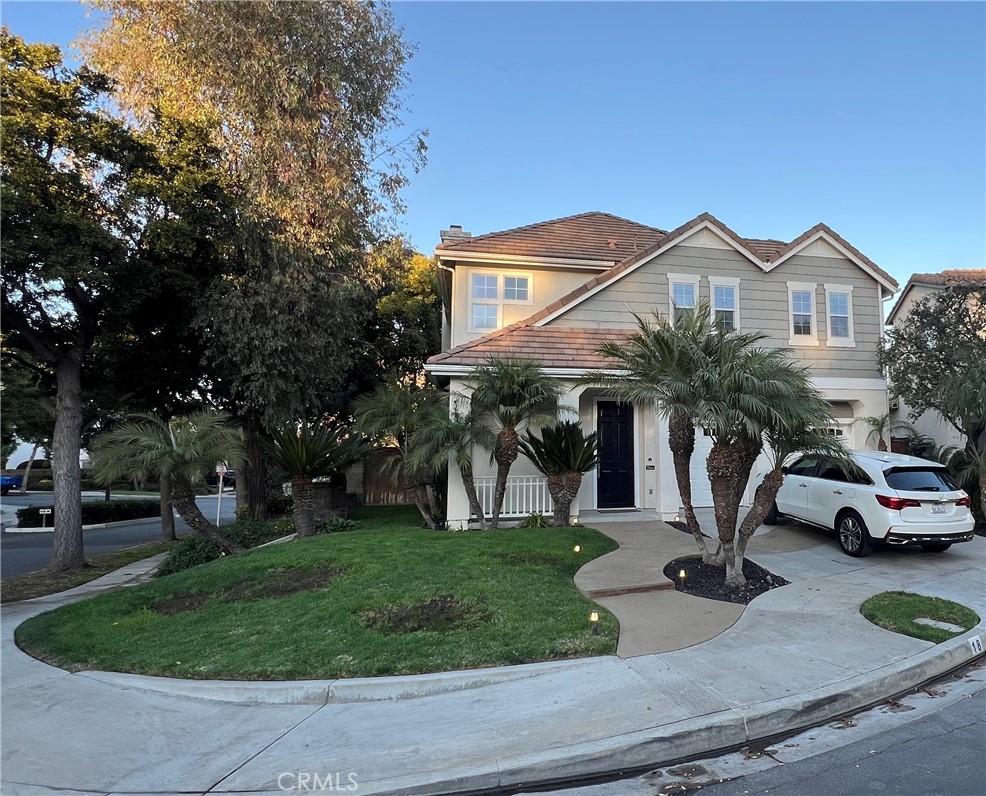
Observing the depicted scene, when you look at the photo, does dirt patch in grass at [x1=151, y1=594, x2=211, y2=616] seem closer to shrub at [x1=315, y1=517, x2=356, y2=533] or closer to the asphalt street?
shrub at [x1=315, y1=517, x2=356, y2=533]

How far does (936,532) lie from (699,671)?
621 cm

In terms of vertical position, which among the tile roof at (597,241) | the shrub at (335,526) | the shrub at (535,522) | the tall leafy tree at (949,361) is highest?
the tile roof at (597,241)

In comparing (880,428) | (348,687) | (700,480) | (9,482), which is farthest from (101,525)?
(880,428)

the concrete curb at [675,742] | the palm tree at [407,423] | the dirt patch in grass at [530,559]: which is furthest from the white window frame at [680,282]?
the concrete curb at [675,742]

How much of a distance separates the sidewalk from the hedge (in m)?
17.4

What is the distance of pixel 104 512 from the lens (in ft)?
75.5

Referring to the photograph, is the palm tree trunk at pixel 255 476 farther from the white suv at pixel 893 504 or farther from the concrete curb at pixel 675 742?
the concrete curb at pixel 675 742

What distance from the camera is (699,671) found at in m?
5.14

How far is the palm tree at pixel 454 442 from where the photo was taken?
1110 centimetres

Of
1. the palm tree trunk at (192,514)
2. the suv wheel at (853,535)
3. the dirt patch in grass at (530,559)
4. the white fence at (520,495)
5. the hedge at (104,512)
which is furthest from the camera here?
the hedge at (104,512)

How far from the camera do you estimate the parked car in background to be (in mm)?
37406

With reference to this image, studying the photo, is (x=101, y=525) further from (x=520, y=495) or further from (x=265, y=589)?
(x=265, y=589)

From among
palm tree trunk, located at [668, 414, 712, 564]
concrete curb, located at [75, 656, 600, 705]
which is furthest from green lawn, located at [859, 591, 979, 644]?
concrete curb, located at [75, 656, 600, 705]

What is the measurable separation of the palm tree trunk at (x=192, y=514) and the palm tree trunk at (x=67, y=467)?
2.99m
